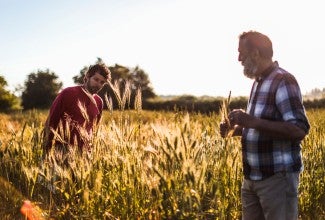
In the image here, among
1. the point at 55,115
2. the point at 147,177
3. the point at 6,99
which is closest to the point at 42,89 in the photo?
the point at 6,99

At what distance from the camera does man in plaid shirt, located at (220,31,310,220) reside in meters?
2.65

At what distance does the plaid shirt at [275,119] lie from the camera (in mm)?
2660

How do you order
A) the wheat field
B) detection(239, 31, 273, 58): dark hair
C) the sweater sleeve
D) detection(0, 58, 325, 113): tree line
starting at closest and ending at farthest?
the wheat field, detection(239, 31, 273, 58): dark hair, the sweater sleeve, detection(0, 58, 325, 113): tree line

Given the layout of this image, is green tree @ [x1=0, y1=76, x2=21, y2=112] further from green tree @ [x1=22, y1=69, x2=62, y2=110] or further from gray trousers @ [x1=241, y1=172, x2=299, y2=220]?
gray trousers @ [x1=241, y1=172, x2=299, y2=220]

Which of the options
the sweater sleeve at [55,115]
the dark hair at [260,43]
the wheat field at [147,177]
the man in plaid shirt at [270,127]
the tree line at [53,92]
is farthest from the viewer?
the tree line at [53,92]

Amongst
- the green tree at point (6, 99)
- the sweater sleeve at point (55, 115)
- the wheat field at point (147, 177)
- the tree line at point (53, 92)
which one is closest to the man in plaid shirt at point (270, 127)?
the wheat field at point (147, 177)

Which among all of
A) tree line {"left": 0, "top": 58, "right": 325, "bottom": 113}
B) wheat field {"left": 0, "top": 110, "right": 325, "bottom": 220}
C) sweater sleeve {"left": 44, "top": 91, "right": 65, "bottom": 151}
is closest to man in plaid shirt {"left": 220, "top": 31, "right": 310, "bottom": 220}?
wheat field {"left": 0, "top": 110, "right": 325, "bottom": 220}

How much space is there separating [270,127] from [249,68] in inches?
16.5

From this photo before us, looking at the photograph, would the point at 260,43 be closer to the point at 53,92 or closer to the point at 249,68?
the point at 249,68

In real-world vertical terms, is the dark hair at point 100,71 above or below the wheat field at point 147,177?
above

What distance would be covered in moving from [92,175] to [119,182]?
205 millimetres

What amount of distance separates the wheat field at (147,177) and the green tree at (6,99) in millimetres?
22892

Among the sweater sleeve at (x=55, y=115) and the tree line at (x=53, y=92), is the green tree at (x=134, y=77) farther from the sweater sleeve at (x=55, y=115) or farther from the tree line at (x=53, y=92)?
the sweater sleeve at (x=55, y=115)

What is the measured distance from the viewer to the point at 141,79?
29.5m
